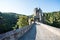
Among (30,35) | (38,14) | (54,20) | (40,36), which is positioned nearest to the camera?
(40,36)

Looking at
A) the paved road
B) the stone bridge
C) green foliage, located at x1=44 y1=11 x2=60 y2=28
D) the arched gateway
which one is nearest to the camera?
the stone bridge

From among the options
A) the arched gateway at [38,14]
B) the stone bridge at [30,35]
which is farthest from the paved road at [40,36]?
the arched gateway at [38,14]

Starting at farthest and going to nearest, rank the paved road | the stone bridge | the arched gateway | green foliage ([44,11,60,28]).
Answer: the arched gateway, green foliage ([44,11,60,28]), the paved road, the stone bridge

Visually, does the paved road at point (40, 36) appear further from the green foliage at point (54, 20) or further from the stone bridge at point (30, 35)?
the green foliage at point (54, 20)

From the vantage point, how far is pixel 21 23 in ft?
293

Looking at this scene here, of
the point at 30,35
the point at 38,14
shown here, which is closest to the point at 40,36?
the point at 30,35

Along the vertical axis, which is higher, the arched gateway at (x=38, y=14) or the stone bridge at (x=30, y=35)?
the stone bridge at (x=30, y=35)

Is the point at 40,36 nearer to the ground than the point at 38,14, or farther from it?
farther from it

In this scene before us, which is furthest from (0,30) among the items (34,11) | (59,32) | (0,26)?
(34,11)

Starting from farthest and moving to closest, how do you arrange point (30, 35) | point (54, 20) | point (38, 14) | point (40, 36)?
point (38, 14)
point (54, 20)
point (30, 35)
point (40, 36)

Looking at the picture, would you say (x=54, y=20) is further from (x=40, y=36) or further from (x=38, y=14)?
(x=40, y=36)

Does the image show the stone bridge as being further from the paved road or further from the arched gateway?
the arched gateway

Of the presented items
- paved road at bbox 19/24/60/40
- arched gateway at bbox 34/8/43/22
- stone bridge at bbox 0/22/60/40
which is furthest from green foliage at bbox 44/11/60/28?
stone bridge at bbox 0/22/60/40

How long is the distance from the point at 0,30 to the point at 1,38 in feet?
178
